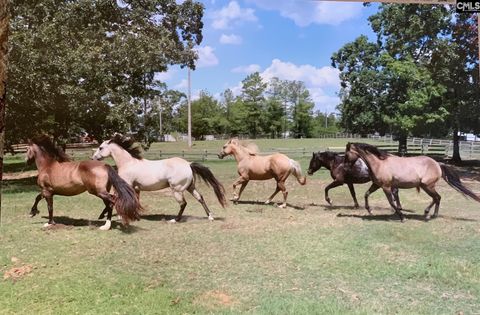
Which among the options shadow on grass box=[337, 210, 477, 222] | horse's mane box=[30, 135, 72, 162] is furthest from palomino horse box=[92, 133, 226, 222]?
shadow on grass box=[337, 210, 477, 222]

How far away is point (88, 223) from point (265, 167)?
16.0 ft

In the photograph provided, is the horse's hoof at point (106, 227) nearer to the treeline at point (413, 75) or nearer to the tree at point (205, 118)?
the treeline at point (413, 75)

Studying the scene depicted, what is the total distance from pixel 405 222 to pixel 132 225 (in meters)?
5.49

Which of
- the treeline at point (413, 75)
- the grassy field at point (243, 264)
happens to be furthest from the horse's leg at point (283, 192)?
the treeline at point (413, 75)

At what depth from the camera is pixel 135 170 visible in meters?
9.10

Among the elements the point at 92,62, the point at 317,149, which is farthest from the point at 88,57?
the point at 317,149

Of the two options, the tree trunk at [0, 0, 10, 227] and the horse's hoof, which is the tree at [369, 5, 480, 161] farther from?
the tree trunk at [0, 0, 10, 227]

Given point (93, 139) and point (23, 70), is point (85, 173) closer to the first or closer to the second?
point (23, 70)

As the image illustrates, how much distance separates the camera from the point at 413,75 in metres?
22.4

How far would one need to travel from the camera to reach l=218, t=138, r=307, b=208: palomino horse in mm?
11570

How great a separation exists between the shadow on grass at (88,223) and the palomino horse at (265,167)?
403cm

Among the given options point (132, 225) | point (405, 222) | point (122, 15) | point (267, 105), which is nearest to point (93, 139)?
point (122, 15)

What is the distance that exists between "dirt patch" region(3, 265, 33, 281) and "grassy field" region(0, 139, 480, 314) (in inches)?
0.5

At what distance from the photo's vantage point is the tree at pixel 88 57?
1327 cm
